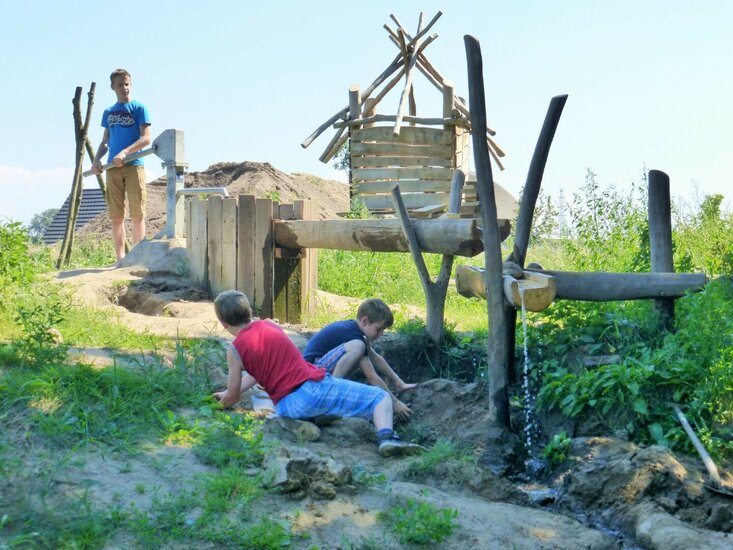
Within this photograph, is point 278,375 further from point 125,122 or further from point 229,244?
point 125,122

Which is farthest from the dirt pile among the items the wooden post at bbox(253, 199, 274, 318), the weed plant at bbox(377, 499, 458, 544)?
the weed plant at bbox(377, 499, 458, 544)

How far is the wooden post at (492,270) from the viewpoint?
249 inches

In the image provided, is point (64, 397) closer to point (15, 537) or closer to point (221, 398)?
point (221, 398)

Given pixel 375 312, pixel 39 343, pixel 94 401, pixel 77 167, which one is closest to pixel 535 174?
pixel 375 312

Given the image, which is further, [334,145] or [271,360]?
[334,145]

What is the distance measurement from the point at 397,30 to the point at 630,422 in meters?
15.8

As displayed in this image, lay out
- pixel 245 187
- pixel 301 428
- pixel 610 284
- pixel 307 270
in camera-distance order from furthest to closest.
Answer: pixel 245 187 < pixel 307 270 < pixel 610 284 < pixel 301 428

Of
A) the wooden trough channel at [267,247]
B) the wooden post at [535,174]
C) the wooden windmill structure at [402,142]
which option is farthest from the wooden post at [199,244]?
the wooden windmill structure at [402,142]

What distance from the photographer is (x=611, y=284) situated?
7176 mm

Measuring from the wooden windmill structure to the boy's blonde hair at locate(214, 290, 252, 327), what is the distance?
13.6m

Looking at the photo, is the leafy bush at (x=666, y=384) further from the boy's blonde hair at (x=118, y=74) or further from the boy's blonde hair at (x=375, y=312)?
the boy's blonde hair at (x=118, y=74)

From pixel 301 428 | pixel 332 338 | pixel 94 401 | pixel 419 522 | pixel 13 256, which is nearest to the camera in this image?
pixel 419 522

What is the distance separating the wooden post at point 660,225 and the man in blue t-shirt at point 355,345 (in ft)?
8.83

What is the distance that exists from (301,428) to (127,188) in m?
6.59
